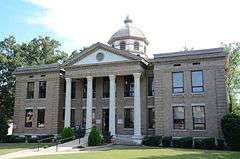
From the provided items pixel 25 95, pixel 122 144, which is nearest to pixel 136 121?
pixel 122 144

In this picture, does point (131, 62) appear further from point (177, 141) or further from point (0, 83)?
point (0, 83)

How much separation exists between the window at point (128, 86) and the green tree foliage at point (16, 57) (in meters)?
18.8

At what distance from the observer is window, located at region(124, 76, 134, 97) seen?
3653 centimetres

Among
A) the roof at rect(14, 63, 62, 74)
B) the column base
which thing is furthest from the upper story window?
the column base

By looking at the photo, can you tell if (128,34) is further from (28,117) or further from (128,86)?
(28,117)

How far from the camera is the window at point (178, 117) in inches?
1256

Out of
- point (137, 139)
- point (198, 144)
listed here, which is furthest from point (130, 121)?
point (198, 144)

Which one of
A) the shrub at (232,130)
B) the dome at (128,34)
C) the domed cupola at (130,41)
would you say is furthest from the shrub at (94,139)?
the dome at (128,34)

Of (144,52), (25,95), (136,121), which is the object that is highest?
(144,52)

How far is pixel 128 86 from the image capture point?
36.9 meters

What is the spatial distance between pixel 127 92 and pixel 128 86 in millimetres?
685

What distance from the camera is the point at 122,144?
32.2 meters

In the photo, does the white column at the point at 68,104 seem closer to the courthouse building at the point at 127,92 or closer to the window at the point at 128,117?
the courthouse building at the point at 127,92

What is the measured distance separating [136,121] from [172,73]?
19.5 ft
